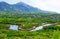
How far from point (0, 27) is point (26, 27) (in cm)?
1056

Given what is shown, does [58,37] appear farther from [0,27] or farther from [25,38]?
[0,27]

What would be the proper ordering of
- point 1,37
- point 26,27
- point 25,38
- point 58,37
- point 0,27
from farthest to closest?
1. point 26,27
2. point 0,27
3. point 25,38
4. point 1,37
5. point 58,37

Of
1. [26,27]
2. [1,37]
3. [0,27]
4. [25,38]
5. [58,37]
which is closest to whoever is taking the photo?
[58,37]

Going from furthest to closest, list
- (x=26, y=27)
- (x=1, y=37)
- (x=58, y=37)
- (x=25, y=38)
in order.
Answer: (x=26, y=27), (x=25, y=38), (x=1, y=37), (x=58, y=37)

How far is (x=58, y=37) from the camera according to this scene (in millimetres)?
35938

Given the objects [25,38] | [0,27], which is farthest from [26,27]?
[25,38]

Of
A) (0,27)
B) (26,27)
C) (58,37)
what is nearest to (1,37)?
(58,37)

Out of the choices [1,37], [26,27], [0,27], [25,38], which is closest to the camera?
[1,37]

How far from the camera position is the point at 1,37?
3897 cm

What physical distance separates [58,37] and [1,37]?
38.4 feet

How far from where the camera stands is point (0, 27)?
62469mm

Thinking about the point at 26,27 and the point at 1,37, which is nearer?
the point at 1,37

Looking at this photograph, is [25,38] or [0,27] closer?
[25,38]

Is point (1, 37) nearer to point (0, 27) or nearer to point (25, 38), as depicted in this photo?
point (25, 38)
